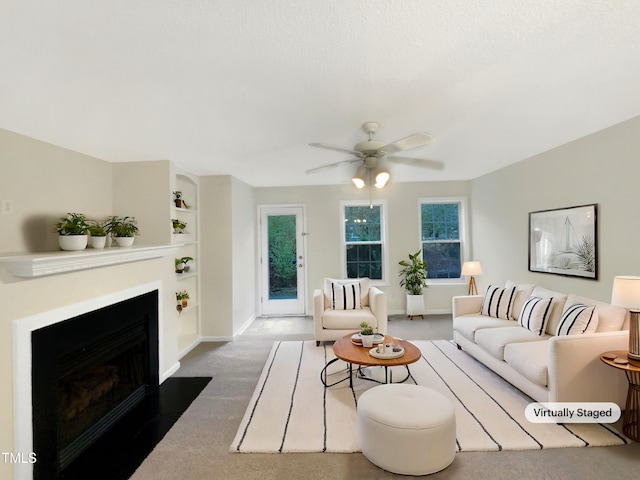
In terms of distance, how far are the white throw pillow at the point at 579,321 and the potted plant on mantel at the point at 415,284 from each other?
276 centimetres

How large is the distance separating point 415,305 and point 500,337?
242cm

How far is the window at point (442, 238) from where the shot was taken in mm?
5930

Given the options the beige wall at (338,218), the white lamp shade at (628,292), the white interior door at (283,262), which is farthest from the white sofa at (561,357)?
the white interior door at (283,262)

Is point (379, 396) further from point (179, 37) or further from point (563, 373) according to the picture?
point (179, 37)

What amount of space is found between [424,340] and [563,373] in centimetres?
212

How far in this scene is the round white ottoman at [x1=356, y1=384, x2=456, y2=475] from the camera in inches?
75.0

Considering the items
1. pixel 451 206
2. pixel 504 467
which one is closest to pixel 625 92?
pixel 504 467

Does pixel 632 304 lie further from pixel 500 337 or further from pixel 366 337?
pixel 366 337

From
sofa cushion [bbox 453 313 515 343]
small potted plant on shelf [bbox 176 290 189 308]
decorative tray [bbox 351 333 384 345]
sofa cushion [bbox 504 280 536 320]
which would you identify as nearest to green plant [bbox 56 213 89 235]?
small potted plant on shelf [bbox 176 290 189 308]

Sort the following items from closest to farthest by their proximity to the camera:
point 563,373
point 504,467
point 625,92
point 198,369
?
point 504,467 < point 625,92 < point 563,373 < point 198,369

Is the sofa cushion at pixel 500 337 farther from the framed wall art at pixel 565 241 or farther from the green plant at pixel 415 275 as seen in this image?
the green plant at pixel 415 275

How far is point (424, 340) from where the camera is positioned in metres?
4.45

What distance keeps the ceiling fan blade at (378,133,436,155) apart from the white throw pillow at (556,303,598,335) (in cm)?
202

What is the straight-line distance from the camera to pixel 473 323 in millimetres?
3688
